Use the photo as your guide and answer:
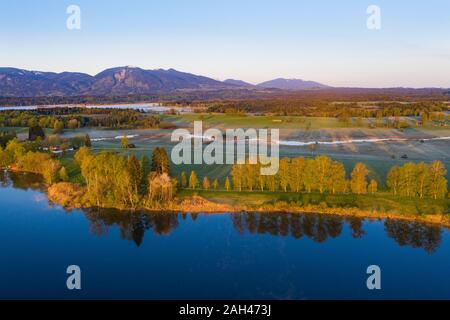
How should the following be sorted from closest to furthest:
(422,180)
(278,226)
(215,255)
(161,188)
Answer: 1. (215,255)
2. (278,226)
3. (422,180)
4. (161,188)

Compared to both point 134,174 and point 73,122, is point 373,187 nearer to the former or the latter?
point 134,174

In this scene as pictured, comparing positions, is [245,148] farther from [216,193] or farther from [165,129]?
[165,129]

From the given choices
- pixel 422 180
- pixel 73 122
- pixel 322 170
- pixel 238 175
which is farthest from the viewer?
A: pixel 73 122

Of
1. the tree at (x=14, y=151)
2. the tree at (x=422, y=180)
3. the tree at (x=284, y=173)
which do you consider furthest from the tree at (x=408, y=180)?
the tree at (x=14, y=151)

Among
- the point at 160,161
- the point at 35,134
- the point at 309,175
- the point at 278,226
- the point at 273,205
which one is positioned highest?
the point at 35,134

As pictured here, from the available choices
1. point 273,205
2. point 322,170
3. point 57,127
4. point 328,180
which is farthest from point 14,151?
point 328,180
